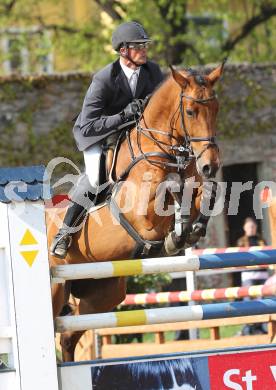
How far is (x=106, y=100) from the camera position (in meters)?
7.05

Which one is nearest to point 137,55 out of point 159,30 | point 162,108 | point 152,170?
point 162,108

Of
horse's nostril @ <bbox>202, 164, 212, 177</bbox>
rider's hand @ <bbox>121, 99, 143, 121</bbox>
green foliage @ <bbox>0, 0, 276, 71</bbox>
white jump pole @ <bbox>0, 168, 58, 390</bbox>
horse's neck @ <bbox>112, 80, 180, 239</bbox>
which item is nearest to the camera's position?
white jump pole @ <bbox>0, 168, 58, 390</bbox>

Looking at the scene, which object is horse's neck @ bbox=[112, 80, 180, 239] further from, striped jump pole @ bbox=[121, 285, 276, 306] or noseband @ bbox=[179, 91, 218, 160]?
striped jump pole @ bbox=[121, 285, 276, 306]

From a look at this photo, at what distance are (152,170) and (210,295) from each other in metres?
2.37

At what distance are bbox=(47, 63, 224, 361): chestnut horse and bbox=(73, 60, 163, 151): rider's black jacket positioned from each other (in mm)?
197

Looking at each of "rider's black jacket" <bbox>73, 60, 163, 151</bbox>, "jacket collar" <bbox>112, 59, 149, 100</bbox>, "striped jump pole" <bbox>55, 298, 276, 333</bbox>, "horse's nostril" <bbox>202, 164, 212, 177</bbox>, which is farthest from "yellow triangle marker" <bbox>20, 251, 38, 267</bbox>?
"jacket collar" <bbox>112, 59, 149, 100</bbox>

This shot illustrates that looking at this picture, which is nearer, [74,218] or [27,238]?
[27,238]

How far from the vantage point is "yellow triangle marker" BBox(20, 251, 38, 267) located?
4.57 metres

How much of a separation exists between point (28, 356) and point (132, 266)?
701 millimetres

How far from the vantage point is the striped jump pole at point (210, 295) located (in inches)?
313

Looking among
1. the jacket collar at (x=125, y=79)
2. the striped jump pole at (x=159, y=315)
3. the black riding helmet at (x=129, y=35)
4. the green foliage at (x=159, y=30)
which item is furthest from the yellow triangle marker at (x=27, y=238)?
the green foliage at (x=159, y=30)

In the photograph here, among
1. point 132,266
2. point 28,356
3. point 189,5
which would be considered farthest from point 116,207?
point 189,5

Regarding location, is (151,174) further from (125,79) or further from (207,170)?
(125,79)

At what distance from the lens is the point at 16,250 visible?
15.0 feet
